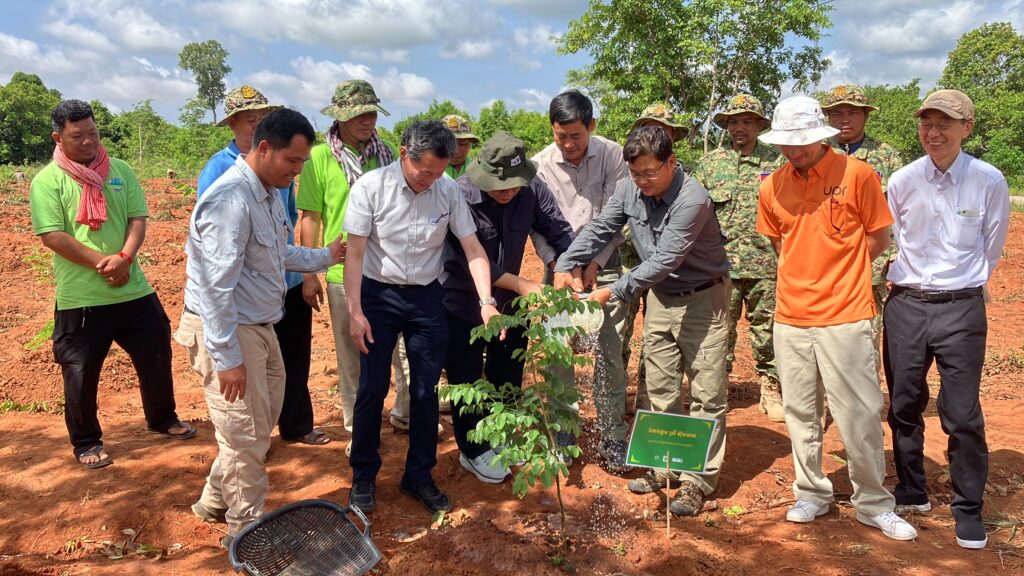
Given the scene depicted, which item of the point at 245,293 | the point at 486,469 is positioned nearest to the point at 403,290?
the point at 245,293

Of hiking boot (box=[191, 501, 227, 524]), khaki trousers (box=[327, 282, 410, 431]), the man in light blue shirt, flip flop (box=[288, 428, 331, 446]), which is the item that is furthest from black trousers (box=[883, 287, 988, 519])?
hiking boot (box=[191, 501, 227, 524])

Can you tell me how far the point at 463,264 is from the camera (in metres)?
3.40

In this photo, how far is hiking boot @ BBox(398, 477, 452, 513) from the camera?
3277mm

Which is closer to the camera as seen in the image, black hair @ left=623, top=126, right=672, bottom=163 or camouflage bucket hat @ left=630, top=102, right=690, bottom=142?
black hair @ left=623, top=126, right=672, bottom=163

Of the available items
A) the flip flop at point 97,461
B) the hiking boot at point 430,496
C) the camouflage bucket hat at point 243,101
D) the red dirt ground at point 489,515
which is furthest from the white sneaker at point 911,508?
the flip flop at point 97,461

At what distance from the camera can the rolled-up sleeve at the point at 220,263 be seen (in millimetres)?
2477

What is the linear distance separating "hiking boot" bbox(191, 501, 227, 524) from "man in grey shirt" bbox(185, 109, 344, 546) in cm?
26

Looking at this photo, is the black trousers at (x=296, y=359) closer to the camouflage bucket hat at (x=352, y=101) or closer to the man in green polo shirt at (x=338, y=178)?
the man in green polo shirt at (x=338, y=178)

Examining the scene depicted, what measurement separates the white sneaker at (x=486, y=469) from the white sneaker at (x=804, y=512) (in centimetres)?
141

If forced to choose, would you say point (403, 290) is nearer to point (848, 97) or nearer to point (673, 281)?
point (673, 281)

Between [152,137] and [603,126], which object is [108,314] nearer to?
[603,126]

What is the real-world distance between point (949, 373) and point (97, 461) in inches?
171

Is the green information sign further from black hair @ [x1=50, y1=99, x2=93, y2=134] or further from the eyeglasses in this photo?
black hair @ [x1=50, y1=99, x2=93, y2=134]

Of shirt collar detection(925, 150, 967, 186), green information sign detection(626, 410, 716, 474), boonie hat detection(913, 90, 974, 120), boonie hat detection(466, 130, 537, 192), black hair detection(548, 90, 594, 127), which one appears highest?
black hair detection(548, 90, 594, 127)
